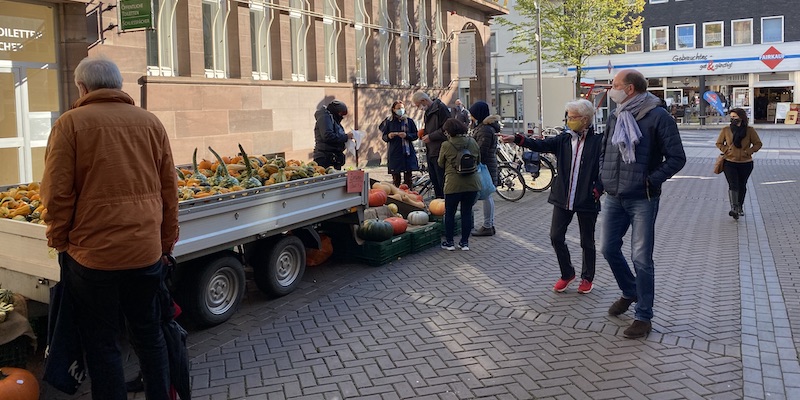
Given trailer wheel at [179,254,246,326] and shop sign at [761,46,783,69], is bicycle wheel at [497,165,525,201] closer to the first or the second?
A: trailer wheel at [179,254,246,326]

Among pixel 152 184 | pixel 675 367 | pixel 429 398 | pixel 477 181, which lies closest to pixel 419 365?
pixel 429 398

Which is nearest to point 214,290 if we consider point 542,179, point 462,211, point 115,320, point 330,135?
point 115,320

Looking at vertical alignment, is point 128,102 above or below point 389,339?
above

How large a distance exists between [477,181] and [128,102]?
5363mm

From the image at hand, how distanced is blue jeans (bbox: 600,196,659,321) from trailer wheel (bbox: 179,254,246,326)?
9.89ft

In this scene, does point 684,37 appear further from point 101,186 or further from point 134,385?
point 101,186

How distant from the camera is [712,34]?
1807 inches

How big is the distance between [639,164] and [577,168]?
3.63ft

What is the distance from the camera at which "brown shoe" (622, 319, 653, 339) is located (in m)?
5.57

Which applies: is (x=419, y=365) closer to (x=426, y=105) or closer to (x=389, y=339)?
(x=389, y=339)

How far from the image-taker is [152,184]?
379 cm

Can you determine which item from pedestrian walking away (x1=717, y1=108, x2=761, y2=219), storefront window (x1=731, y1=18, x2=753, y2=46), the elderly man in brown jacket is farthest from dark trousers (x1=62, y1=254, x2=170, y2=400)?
storefront window (x1=731, y1=18, x2=753, y2=46)

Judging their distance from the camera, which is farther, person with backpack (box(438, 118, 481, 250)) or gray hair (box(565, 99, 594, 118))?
person with backpack (box(438, 118, 481, 250))

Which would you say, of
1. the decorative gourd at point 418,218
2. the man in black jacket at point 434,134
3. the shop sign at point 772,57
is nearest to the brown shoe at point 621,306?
the decorative gourd at point 418,218
